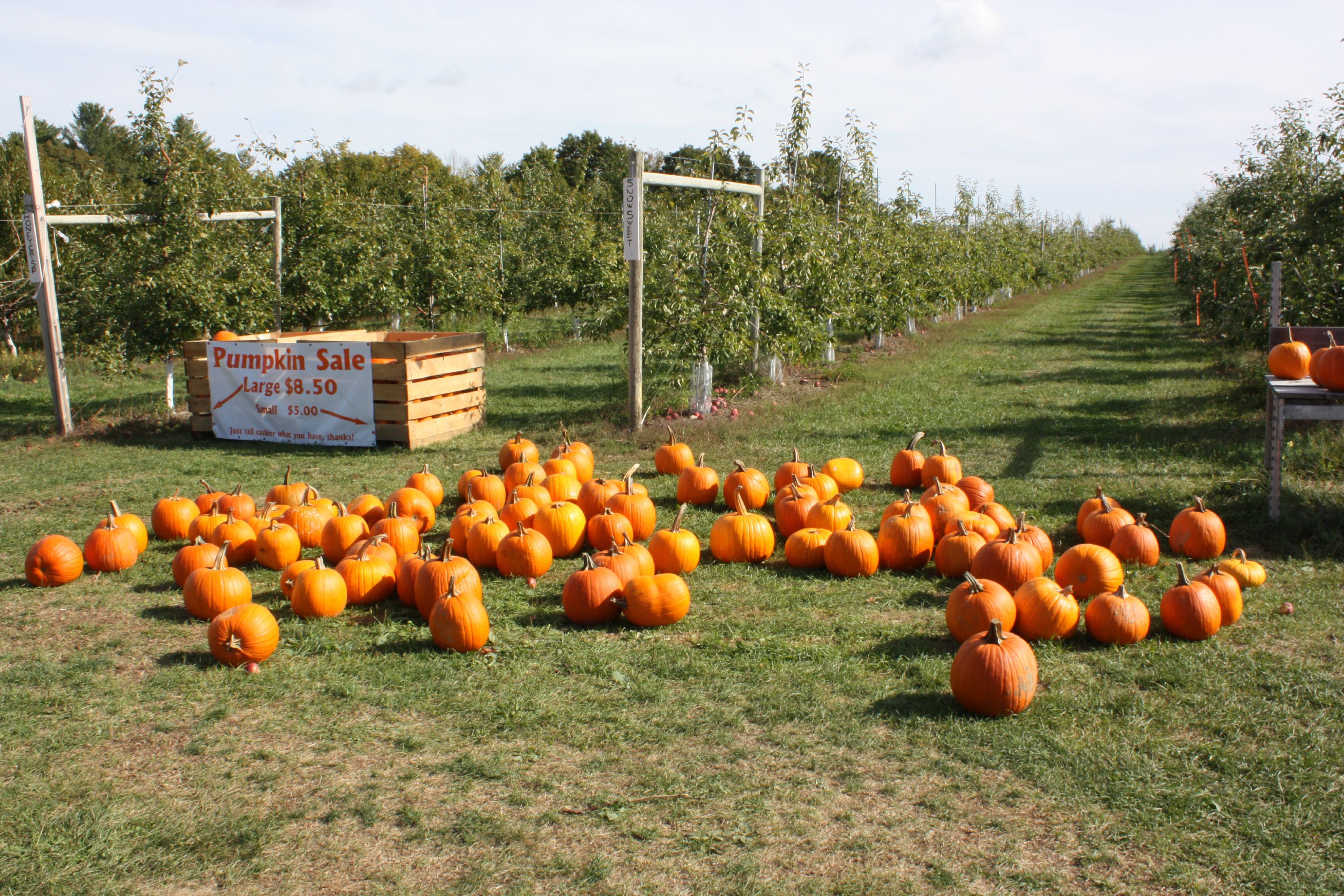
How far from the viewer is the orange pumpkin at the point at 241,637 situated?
187 inches

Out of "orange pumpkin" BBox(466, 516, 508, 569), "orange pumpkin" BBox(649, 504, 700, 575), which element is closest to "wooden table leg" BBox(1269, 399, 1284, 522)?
"orange pumpkin" BBox(649, 504, 700, 575)

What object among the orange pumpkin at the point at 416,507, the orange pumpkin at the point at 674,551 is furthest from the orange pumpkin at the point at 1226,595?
the orange pumpkin at the point at 416,507

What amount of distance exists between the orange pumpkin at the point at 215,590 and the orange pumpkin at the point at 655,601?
2.20 metres

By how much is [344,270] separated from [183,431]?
14.5ft

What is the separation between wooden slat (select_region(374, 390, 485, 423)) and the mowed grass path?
4.44m

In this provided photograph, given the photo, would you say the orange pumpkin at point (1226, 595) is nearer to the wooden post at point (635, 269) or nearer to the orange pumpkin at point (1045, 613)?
the orange pumpkin at point (1045, 613)

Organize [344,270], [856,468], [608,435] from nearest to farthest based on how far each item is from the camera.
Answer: [856,468]
[608,435]
[344,270]

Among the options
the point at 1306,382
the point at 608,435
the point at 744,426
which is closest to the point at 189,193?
the point at 608,435

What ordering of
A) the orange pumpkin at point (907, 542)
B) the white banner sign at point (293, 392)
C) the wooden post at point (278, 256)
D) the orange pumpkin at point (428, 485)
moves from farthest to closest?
1. the wooden post at point (278, 256)
2. the white banner sign at point (293, 392)
3. the orange pumpkin at point (428, 485)
4. the orange pumpkin at point (907, 542)

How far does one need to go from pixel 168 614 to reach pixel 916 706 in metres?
4.30

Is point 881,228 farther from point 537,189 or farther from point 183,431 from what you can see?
point 183,431

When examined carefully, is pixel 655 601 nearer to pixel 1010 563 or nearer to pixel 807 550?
pixel 807 550

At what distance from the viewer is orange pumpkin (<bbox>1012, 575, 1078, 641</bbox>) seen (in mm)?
4793

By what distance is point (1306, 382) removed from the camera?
7422 millimetres
